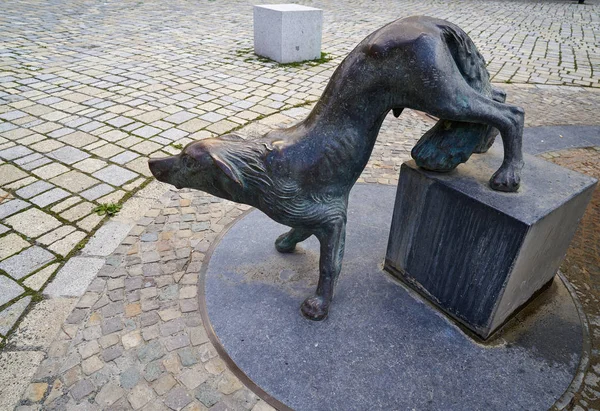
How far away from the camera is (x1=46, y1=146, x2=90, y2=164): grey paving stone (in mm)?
4906

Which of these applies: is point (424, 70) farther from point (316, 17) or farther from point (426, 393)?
point (316, 17)

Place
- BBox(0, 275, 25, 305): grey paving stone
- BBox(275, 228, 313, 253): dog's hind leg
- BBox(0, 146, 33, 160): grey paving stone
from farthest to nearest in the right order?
BBox(0, 146, 33, 160): grey paving stone, BBox(275, 228, 313, 253): dog's hind leg, BBox(0, 275, 25, 305): grey paving stone

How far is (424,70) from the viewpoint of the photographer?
217cm

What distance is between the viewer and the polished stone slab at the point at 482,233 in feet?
8.24

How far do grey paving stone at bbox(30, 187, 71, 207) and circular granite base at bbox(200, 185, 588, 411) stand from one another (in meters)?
1.90

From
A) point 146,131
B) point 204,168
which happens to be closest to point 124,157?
point 146,131

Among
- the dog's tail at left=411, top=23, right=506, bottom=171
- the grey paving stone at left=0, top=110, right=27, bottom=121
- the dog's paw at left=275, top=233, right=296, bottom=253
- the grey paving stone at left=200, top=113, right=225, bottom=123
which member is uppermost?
the dog's tail at left=411, top=23, right=506, bottom=171

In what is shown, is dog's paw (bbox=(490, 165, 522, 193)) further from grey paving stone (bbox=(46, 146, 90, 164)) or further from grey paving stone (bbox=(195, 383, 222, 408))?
grey paving stone (bbox=(46, 146, 90, 164))

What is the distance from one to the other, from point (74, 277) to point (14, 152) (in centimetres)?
261

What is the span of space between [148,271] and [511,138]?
2.70m

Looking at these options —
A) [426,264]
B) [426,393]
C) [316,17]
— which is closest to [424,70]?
[426,264]

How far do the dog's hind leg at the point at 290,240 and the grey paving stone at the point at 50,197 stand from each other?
7.64 ft

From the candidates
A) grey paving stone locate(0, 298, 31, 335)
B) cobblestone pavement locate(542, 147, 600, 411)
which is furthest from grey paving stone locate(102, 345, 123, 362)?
cobblestone pavement locate(542, 147, 600, 411)

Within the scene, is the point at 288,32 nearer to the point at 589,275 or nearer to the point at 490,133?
the point at 490,133
